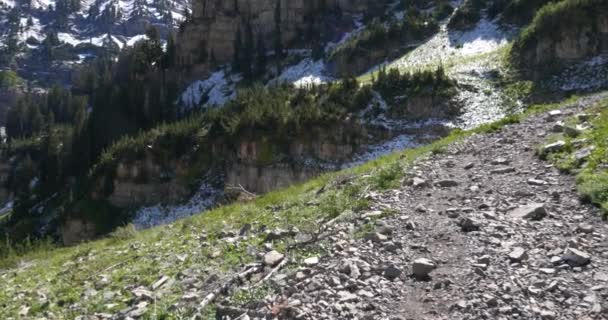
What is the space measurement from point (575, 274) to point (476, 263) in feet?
4.23

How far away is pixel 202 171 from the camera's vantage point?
163 feet

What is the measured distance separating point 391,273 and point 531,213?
314 centimetres

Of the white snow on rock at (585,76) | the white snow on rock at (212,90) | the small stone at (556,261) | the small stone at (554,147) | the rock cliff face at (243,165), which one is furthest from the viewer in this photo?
the white snow on rock at (212,90)

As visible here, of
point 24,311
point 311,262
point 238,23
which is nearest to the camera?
point 311,262

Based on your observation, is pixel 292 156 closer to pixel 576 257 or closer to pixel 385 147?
pixel 385 147

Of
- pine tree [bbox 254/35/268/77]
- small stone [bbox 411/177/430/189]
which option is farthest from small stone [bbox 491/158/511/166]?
pine tree [bbox 254/35/268/77]

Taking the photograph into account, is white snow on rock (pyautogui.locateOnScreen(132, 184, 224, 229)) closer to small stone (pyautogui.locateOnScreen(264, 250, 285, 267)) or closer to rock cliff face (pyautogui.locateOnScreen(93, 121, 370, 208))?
rock cliff face (pyautogui.locateOnScreen(93, 121, 370, 208))

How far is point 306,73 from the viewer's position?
252ft

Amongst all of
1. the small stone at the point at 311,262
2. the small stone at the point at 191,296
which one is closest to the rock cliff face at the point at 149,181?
the small stone at the point at 191,296

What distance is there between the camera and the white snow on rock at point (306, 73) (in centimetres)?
7174

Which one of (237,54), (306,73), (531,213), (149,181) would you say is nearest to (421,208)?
(531,213)

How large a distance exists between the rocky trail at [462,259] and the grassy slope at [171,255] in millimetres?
1154

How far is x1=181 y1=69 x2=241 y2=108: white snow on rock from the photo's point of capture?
8556cm

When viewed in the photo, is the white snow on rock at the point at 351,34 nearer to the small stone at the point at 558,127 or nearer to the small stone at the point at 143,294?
the small stone at the point at 558,127
